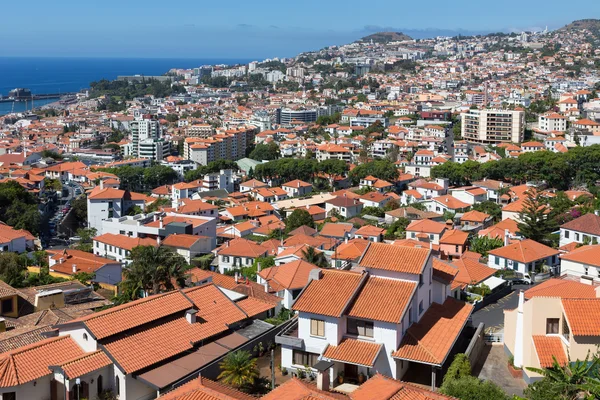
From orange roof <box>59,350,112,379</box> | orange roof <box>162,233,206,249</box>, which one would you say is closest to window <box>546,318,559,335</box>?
orange roof <box>59,350,112,379</box>

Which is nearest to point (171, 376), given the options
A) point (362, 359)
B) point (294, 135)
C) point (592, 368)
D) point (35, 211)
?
point (362, 359)

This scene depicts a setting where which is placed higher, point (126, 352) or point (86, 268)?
point (126, 352)

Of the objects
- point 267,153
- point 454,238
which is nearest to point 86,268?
point 454,238

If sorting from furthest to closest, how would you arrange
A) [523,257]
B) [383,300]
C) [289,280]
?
[523,257] < [289,280] < [383,300]

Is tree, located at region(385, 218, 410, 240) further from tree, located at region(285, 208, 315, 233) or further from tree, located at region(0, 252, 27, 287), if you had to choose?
tree, located at region(0, 252, 27, 287)

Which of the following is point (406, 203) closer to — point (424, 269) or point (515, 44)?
point (424, 269)

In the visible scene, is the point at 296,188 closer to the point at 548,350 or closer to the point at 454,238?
the point at 454,238
